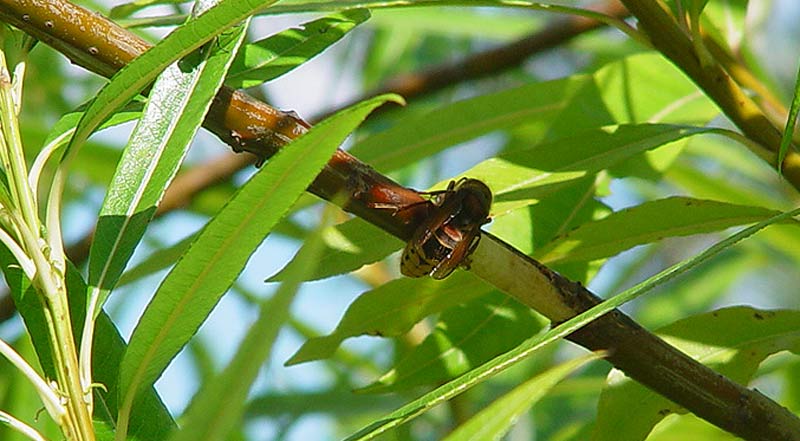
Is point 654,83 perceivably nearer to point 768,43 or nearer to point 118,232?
point 118,232

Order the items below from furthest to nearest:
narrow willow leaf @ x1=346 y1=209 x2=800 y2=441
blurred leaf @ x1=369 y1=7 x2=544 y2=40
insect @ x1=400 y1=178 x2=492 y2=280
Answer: blurred leaf @ x1=369 y1=7 x2=544 y2=40 < insect @ x1=400 y1=178 x2=492 y2=280 < narrow willow leaf @ x1=346 y1=209 x2=800 y2=441

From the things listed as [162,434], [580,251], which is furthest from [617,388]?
[162,434]

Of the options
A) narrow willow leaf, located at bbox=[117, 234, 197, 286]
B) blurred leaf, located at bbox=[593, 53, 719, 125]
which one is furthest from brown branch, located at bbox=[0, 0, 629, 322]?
narrow willow leaf, located at bbox=[117, 234, 197, 286]

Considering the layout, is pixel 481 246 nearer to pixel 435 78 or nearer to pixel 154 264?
pixel 154 264

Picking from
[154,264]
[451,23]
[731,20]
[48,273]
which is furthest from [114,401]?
[451,23]

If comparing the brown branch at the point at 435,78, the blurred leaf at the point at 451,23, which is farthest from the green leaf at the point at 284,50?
the blurred leaf at the point at 451,23

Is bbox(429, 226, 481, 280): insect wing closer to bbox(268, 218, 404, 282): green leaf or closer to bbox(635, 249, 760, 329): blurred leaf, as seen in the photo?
bbox(268, 218, 404, 282): green leaf
